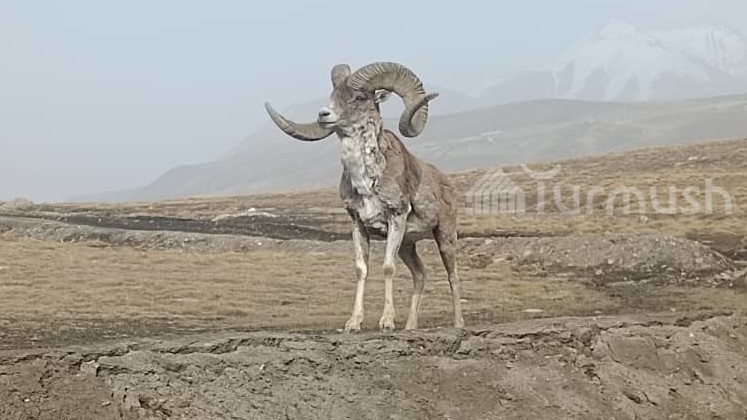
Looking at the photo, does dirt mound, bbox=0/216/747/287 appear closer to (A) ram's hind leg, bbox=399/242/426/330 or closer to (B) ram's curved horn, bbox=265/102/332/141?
(A) ram's hind leg, bbox=399/242/426/330

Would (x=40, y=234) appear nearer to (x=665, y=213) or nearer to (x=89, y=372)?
(x=665, y=213)

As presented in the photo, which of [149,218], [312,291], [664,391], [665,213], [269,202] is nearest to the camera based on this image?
[664,391]

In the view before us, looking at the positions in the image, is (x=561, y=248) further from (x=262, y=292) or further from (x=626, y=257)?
(x=262, y=292)

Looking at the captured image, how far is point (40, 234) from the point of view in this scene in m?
47.2

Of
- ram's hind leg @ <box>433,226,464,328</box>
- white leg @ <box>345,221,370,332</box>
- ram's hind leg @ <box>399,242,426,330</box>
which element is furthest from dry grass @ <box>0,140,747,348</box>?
white leg @ <box>345,221,370,332</box>

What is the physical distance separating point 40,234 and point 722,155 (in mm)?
60157

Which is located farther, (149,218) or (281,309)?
(149,218)

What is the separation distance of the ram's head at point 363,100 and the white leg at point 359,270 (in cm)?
169

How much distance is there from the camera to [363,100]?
16047mm

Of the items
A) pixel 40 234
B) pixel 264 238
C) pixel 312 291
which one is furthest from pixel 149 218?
pixel 312 291

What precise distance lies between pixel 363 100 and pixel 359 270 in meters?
2.74

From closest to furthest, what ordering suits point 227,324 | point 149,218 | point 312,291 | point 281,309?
point 227,324
point 281,309
point 312,291
point 149,218

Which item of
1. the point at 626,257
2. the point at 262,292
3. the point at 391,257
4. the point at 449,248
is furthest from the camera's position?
the point at 626,257

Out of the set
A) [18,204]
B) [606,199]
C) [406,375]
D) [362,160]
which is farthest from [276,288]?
[18,204]
